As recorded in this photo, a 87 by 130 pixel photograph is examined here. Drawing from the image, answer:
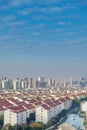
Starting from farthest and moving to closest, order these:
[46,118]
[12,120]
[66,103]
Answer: [66,103] < [46,118] < [12,120]

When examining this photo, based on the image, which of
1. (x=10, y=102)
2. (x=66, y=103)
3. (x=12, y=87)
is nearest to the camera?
(x=10, y=102)

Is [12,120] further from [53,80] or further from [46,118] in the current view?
[53,80]

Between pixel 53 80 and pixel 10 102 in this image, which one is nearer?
pixel 10 102

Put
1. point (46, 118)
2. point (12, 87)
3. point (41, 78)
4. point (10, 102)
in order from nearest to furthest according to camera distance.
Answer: point (46, 118) → point (10, 102) → point (12, 87) → point (41, 78)

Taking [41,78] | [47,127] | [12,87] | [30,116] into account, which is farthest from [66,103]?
[41,78]

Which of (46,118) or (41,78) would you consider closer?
(46,118)

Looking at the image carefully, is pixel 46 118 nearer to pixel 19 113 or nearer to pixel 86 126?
pixel 19 113

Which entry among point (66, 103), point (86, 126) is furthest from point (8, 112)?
point (66, 103)

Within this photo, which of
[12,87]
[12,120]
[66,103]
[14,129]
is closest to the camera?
[14,129]
